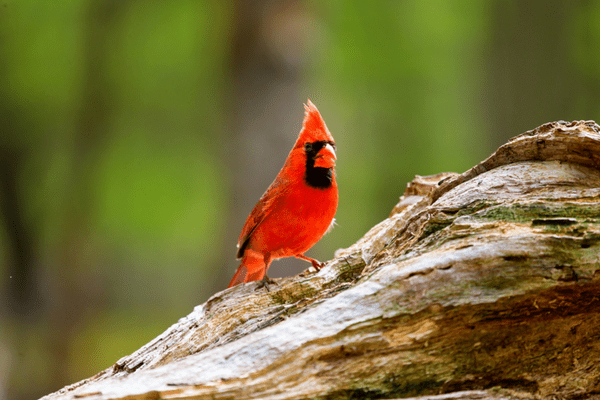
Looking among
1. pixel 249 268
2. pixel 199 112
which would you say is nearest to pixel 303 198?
pixel 249 268

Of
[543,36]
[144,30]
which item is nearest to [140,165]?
[144,30]

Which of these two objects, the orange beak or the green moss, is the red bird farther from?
the green moss

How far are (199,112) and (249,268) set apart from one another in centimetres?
655

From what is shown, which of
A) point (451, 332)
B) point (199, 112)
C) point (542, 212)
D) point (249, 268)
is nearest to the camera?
point (451, 332)

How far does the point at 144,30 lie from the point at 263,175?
3749mm

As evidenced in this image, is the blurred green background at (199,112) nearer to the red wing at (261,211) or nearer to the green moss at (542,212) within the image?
the red wing at (261,211)

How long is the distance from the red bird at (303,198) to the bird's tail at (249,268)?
203 mm

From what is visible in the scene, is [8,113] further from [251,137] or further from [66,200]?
[251,137]

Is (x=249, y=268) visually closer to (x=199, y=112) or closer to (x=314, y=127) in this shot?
(x=314, y=127)

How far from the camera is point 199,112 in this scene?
32.3 feet

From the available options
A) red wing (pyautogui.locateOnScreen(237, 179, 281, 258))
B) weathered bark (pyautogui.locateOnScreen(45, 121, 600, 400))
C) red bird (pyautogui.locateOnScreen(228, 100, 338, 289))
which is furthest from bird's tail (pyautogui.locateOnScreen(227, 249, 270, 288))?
weathered bark (pyautogui.locateOnScreen(45, 121, 600, 400))

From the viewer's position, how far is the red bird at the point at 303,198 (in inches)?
124

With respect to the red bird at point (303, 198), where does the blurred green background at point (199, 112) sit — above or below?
above

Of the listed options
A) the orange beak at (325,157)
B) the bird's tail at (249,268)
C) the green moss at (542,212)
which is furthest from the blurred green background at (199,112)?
the green moss at (542,212)
